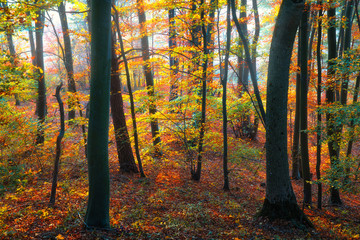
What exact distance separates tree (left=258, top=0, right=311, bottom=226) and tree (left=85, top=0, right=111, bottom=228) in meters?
3.53

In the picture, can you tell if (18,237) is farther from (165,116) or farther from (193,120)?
(193,120)

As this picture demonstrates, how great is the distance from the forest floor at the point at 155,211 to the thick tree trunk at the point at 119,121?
1.62 ft

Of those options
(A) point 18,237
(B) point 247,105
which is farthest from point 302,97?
(A) point 18,237

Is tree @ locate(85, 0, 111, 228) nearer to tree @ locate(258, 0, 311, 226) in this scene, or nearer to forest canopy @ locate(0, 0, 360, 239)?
forest canopy @ locate(0, 0, 360, 239)

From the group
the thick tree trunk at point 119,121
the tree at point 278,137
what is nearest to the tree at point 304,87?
the tree at point 278,137

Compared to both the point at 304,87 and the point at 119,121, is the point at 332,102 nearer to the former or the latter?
the point at 304,87

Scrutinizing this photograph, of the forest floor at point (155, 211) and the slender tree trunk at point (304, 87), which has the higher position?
the slender tree trunk at point (304, 87)

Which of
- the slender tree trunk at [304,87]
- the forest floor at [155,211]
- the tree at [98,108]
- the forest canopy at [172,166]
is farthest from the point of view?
the slender tree trunk at [304,87]

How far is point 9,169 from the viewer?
6969mm

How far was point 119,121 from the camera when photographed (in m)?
8.60

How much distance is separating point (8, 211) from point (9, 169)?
2.68 metres

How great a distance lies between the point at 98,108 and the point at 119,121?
4788 mm

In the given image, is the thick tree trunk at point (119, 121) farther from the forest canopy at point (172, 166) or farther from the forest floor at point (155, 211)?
the forest floor at point (155, 211)

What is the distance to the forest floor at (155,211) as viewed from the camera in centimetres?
446
